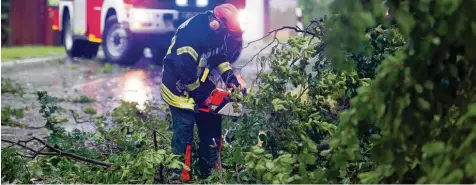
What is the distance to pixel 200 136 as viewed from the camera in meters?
6.86

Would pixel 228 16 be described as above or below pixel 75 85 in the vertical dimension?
above

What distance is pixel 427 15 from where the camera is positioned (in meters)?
3.41

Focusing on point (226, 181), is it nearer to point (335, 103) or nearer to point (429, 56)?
point (335, 103)

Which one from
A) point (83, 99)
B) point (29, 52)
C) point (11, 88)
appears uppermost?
point (29, 52)

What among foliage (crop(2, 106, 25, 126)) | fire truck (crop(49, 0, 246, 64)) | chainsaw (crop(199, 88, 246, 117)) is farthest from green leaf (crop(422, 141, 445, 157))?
foliage (crop(2, 106, 25, 126))

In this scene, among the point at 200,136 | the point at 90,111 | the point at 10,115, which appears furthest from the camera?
the point at 90,111

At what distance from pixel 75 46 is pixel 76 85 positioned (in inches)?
19.7

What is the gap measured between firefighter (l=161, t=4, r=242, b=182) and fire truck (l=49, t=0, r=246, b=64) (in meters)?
1.00

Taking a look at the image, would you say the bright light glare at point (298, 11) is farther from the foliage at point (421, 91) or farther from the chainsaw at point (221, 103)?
the foliage at point (421, 91)

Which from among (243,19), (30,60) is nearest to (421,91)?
(243,19)

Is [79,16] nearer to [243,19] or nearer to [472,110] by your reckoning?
[243,19]

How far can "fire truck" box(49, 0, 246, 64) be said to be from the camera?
28.6ft

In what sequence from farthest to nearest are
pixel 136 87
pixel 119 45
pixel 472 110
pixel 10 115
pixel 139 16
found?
pixel 119 45
pixel 136 87
pixel 10 115
pixel 139 16
pixel 472 110

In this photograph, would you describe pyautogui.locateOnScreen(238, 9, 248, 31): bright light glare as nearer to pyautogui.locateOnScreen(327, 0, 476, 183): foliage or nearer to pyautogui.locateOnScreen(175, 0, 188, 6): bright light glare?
pyautogui.locateOnScreen(175, 0, 188, 6): bright light glare
